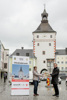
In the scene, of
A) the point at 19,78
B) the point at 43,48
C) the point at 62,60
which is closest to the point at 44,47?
the point at 43,48

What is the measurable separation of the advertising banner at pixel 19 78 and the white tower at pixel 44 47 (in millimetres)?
56455

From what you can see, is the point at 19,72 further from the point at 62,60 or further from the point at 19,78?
the point at 62,60

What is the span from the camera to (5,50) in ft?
293

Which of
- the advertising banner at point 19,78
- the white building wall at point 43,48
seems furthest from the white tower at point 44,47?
the advertising banner at point 19,78

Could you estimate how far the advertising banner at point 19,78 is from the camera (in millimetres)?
13586

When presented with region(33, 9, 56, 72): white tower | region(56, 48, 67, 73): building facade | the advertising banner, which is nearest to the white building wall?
region(33, 9, 56, 72): white tower

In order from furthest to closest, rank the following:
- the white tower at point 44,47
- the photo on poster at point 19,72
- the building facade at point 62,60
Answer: the building facade at point 62,60 < the white tower at point 44,47 < the photo on poster at point 19,72

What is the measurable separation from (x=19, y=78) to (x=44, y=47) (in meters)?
57.2

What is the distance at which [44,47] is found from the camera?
70.7 metres

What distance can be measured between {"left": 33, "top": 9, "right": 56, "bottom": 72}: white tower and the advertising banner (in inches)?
2223

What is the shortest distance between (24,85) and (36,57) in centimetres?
5713

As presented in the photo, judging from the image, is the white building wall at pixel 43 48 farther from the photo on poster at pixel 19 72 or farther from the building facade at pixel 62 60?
the photo on poster at pixel 19 72

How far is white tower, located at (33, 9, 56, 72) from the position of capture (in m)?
70.2

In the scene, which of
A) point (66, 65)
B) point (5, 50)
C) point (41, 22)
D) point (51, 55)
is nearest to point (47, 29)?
point (41, 22)
